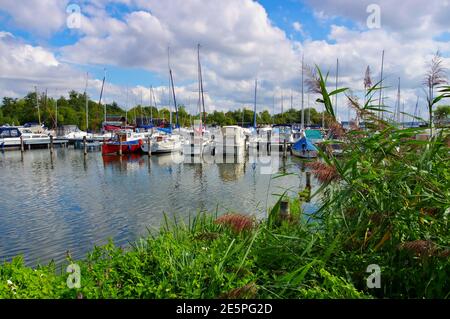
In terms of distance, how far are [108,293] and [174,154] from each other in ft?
146

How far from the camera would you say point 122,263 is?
5191 millimetres

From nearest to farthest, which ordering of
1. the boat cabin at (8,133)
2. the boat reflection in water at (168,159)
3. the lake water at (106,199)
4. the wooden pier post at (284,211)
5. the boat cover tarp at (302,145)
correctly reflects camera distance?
the wooden pier post at (284,211) → the lake water at (106,199) → the boat reflection in water at (168,159) → the boat cover tarp at (302,145) → the boat cabin at (8,133)

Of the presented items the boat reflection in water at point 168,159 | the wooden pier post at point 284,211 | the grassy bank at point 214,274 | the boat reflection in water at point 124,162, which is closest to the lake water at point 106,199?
the boat reflection in water at point 124,162

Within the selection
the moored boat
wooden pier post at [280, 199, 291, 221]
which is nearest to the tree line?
the moored boat

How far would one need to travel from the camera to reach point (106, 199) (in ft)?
66.3

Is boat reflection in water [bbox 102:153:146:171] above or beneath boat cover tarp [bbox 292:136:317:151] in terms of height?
beneath

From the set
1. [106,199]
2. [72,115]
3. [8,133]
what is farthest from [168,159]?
[72,115]

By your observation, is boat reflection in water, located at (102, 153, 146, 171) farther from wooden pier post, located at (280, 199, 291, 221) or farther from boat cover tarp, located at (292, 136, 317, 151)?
wooden pier post, located at (280, 199, 291, 221)

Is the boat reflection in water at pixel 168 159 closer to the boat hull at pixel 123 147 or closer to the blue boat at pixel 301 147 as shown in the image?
the boat hull at pixel 123 147

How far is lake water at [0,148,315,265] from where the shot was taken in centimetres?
1284

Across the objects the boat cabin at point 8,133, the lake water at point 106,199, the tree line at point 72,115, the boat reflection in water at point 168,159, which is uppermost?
the tree line at point 72,115

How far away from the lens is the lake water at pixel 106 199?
1284cm
